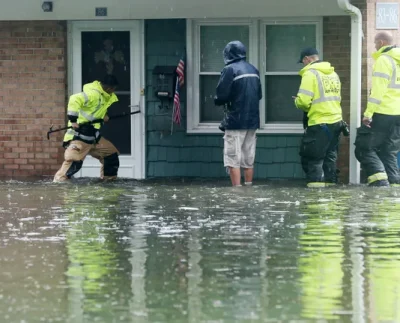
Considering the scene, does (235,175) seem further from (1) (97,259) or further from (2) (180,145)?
(1) (97,259)

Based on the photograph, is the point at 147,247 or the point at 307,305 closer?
the point at 307,305

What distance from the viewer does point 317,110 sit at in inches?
601

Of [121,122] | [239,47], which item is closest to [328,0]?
[239,47]

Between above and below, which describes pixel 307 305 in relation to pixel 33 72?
below

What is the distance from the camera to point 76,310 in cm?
731

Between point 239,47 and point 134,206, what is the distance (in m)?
3.07

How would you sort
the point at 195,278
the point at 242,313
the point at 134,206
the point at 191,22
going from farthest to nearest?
1. the point at 191,22
2. the point at 134,206
3. the point at 195,278
4. the point at 242,313

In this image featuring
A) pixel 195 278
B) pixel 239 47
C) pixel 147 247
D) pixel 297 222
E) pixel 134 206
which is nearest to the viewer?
pixel 195 278

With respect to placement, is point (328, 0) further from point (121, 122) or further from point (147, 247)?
point (147, 247)

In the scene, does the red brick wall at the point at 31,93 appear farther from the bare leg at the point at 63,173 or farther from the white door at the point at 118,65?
the bare leg at the point at 63,173

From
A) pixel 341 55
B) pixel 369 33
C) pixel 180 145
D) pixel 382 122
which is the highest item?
pixel 369 33

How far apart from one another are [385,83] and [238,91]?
5.93 ft

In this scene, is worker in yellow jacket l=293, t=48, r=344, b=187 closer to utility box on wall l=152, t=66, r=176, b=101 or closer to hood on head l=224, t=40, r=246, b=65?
hood on head l=224, t=40, r=246, b=65

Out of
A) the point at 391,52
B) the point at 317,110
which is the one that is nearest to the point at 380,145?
the point at 317,110
